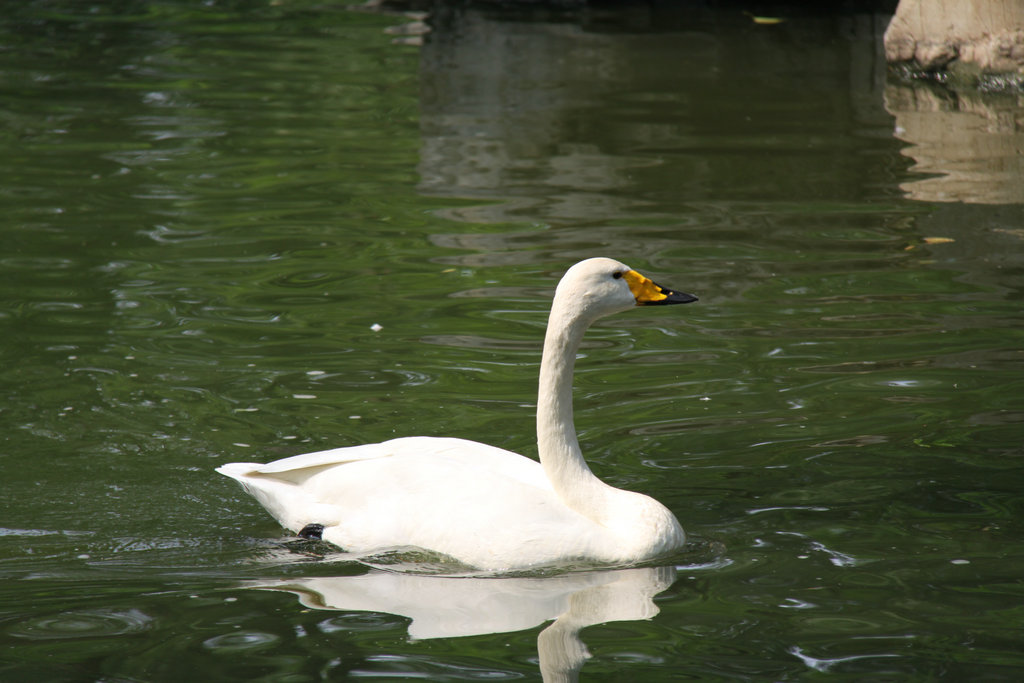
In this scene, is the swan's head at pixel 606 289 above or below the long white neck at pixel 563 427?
above

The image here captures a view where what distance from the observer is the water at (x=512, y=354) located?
4504 mm

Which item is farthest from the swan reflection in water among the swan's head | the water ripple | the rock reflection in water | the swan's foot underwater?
the rock reflection in water

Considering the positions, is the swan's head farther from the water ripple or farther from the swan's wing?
the water ripple

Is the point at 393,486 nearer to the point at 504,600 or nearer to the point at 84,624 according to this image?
the point at 504,600

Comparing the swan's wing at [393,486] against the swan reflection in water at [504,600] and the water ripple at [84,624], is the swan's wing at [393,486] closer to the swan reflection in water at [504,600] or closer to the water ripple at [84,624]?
the swan reflection in water at [504,600]

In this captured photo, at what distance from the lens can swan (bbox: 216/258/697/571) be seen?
16.4 feet

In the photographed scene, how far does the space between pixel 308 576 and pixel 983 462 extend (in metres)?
3.07

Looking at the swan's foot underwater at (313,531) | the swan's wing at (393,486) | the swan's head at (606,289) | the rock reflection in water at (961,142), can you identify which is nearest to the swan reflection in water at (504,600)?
the swan's wing at (393,486)

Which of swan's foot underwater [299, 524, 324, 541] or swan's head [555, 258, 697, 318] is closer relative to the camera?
swan's head [555, 258, 697, 318]

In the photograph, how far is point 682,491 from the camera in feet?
18.9

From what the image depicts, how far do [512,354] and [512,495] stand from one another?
2.47 metres

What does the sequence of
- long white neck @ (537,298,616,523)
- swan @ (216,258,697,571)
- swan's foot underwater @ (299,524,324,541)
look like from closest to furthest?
1. swan @ (216,258,697,571)
2. long white neck @ (537,298,616,523)
3. swan's foot underwater @ (299,524,324,541)

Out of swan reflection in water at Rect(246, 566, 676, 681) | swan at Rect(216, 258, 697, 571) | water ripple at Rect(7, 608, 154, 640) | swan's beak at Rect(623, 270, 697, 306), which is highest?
swan's beak at Rect(623, 270, 697, 306)

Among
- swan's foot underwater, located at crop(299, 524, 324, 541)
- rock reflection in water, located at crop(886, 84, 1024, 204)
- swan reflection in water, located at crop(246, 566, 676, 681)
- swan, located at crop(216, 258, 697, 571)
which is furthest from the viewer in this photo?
rock reflection in water, located at crop(886, 84, 1024, 204)
